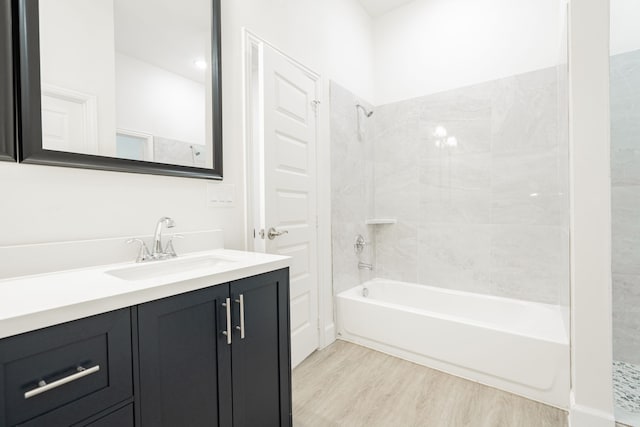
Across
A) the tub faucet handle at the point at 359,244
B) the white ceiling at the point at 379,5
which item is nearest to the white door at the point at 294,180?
the tub faucet handle at the point at 359,244

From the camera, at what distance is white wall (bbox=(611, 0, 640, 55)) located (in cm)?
204

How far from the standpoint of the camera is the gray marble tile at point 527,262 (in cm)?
226

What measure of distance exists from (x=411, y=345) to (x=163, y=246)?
1.80 m

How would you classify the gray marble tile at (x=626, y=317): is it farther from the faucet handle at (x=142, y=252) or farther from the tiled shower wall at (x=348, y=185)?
Result: the faucet handle at (x=142, y=252)

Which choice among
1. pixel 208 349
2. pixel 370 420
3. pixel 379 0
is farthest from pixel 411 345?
pixel 379 0

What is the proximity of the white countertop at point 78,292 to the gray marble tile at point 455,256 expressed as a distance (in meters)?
2.09

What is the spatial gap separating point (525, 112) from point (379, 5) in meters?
1.74

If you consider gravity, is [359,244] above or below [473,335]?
above

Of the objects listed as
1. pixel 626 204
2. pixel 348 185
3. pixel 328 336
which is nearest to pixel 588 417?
pixel 626 204

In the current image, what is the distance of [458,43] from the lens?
2.66m

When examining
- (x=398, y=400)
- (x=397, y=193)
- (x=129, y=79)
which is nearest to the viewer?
(x=129, y=79)

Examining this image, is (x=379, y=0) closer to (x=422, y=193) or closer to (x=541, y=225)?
(x=422, y=193)

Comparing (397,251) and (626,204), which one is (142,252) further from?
(626,204)

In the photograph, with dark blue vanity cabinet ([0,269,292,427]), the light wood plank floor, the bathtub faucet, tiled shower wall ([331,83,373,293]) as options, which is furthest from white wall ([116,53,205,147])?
the bathtub faucet
